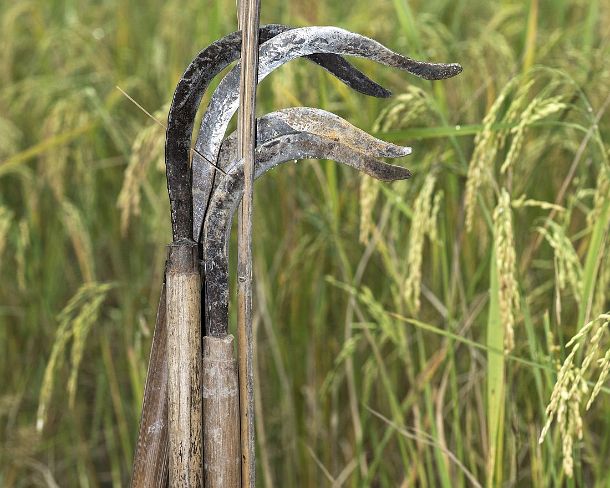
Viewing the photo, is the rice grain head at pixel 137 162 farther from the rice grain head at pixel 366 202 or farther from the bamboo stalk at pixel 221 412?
the bamboo stalk at pixel 221 412

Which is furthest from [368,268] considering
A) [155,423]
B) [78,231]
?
[155,423]

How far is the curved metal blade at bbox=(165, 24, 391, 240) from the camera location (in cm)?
50

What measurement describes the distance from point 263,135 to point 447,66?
0.12 metres

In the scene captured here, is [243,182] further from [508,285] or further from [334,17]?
[334,17]

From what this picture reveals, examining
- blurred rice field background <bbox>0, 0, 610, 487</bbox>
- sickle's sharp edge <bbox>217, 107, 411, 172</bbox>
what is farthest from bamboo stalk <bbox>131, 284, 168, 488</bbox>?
blurred rice field background <bbox>0, 0, 610, 487</bbox>

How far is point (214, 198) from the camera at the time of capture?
0.51m

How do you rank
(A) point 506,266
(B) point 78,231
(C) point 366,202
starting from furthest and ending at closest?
(B) point 78,231 < (C) point 366,202 < (A) point 506,266

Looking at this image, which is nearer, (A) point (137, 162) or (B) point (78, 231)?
(A) point (137, 162)

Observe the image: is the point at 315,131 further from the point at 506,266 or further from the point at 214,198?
the point at 506,266

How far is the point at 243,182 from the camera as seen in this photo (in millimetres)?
507

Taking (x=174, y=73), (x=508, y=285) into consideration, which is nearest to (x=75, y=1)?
(x=174, y=73)

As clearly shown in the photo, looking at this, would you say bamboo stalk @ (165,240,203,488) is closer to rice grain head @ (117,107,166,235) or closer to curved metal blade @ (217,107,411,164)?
curved metal blade @ (217,107,411,164)

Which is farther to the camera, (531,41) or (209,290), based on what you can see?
(531,41)

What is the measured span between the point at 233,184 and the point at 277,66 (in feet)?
0.24
